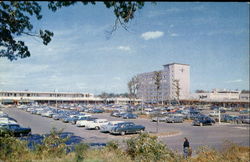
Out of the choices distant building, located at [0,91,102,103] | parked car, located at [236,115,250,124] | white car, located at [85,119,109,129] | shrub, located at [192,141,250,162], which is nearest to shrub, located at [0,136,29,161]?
shrub, located at [192,141,250,162]

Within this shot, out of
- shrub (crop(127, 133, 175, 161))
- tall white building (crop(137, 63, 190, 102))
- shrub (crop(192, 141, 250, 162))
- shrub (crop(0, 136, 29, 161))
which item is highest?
tall white building (crop(137, 63, 190, 102))

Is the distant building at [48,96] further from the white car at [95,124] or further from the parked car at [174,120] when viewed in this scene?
the white car at [95,124]

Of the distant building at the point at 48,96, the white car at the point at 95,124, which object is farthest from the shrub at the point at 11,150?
the distant building at the point at 48,96

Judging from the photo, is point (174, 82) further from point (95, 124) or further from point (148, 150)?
point (148, 150)

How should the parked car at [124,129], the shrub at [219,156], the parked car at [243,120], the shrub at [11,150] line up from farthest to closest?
the parked car at [243,120] < the parked car at [124,129] < the shrub at [219,156] < the shrub at [11,150]

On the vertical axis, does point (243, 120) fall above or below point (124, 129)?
below

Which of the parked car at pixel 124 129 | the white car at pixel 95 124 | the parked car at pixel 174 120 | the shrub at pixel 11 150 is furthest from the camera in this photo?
the parked car at pixel 174 120

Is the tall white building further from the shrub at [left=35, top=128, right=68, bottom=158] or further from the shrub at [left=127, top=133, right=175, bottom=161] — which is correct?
the shrub at [left=35, top=128, right=68, bottom=158]

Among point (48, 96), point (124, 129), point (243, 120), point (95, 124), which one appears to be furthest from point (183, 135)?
point (48, 96)

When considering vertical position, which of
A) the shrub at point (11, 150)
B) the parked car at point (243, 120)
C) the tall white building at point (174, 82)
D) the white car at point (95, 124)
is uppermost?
the tall white building at point (174, 82)

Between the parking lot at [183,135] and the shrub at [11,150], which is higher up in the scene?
the shrub at [11,150]

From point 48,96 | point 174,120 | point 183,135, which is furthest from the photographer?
point 48,96

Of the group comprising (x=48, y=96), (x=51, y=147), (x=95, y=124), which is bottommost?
(x=95, y=124)

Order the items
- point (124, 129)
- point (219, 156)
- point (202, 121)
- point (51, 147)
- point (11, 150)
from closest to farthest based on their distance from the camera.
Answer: point (11, 150)
point (51, 147)
point (219, 156)
point (124, 129)
point (202, 121)
